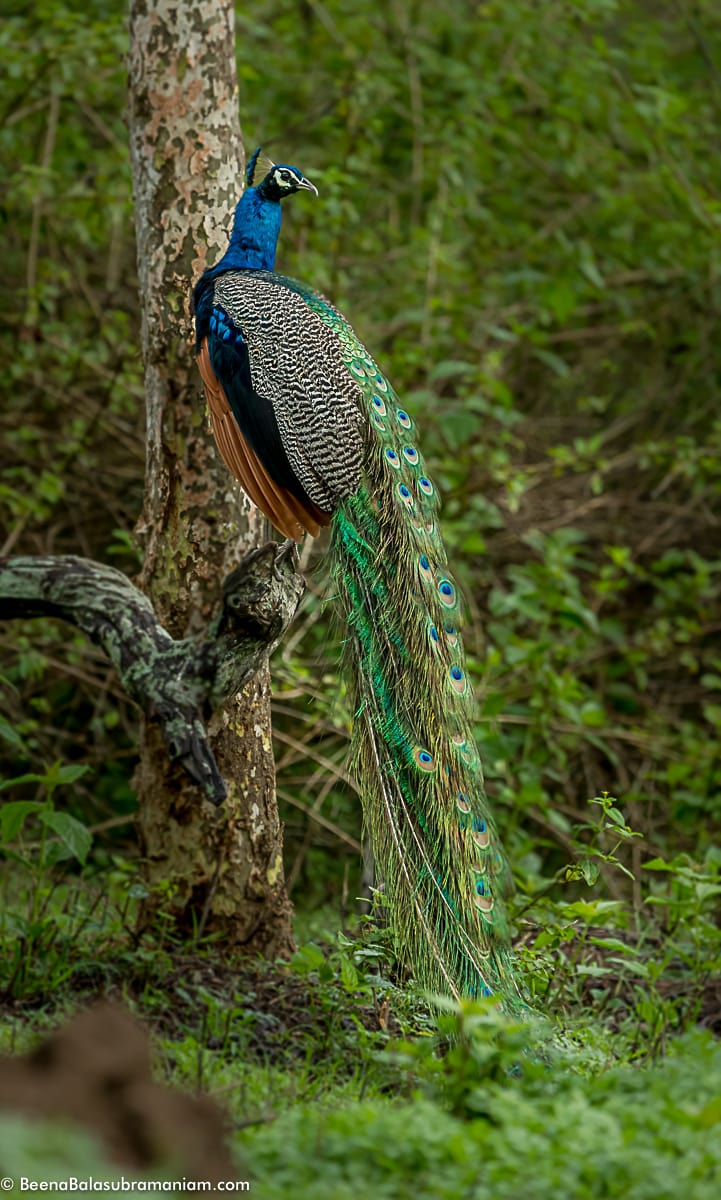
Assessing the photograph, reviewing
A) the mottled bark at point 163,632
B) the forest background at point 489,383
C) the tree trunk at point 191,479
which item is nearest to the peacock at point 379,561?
the tree trunk at point 191,479

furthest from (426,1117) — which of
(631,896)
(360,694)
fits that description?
(631,896)

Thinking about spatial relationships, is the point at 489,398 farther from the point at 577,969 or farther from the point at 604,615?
the point at 577,969

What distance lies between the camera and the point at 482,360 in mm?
7281

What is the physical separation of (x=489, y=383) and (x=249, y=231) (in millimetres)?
2551

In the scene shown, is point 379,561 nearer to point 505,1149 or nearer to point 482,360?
point 505,1149

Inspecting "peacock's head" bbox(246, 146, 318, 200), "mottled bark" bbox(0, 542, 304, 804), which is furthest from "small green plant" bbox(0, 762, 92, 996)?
"peacock's head" bbox(246, 146, 318, 200)

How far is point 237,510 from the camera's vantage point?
4426 mm

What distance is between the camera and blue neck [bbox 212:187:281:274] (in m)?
4.34

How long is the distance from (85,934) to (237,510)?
4.74ft

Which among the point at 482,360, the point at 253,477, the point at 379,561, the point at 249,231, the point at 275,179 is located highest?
the point at 275,179

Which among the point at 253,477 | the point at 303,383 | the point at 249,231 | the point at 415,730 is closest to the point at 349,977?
the point at 415,730

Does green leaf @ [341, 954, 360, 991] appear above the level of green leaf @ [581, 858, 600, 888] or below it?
below

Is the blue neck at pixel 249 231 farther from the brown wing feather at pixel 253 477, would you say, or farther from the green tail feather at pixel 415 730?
the green tail feather at pixel 415 730

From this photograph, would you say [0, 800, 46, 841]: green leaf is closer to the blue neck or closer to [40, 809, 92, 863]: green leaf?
[40, 809, 92, 863]: green leaf
